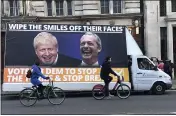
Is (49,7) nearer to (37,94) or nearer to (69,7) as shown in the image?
(69,7)

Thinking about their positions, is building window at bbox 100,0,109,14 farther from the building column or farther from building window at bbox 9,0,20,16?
building window at bbox 9,0,20,16

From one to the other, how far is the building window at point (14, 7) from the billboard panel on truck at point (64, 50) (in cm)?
1139

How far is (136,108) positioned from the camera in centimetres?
1423

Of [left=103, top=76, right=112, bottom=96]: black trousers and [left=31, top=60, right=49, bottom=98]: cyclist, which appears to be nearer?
[left=31, top=60, right=49, bottom=98]: cyclist

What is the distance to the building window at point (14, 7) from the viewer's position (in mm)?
30359

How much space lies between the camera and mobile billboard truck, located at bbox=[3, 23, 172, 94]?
19.1 meters

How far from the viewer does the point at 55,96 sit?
52.2ft

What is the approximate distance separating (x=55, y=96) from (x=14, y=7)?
16050 millimetres

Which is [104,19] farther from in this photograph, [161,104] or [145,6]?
[161,104]

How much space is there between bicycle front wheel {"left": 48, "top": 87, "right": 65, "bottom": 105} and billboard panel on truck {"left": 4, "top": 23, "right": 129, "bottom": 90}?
329 cm

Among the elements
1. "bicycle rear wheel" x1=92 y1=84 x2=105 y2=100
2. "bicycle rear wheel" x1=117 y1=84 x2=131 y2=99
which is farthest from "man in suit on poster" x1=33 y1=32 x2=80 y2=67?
"bicycle rear wheel" x1=117 y1=84 x2=131 y2=99

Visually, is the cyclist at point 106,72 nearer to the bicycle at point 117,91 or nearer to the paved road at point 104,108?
the bicycle at point 117,91

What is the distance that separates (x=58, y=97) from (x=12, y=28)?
487 centimetres

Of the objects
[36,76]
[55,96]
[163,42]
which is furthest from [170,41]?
[36,76]
